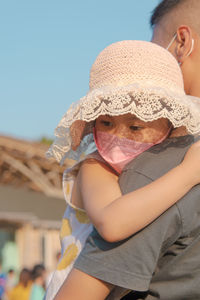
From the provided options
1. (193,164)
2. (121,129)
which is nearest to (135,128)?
(121,129)

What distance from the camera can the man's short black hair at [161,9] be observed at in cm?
271

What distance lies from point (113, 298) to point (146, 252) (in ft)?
0.81

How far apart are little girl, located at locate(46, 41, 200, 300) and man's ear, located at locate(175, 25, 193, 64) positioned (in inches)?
16.7

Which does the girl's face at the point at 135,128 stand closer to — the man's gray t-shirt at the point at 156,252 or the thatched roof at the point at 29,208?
the man's gray t-shirt at the point at 156,252

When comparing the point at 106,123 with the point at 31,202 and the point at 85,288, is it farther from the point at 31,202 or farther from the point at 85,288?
the point at 31,202

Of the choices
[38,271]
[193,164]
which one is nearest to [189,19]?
[193,164]

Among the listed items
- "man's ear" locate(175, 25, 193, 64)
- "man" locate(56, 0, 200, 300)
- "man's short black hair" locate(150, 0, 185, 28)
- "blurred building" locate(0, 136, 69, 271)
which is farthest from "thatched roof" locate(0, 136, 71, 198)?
"man" locate(56, 0, 200, 300)

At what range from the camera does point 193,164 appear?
169 centimetres

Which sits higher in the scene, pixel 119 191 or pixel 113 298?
pixel 119 191

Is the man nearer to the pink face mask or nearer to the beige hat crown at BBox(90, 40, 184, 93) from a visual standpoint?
the pink face mask

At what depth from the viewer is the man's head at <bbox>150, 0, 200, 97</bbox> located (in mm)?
2297

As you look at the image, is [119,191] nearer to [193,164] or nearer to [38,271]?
[193,164]

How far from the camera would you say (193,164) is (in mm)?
1691

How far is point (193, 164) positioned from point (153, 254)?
0.32m
